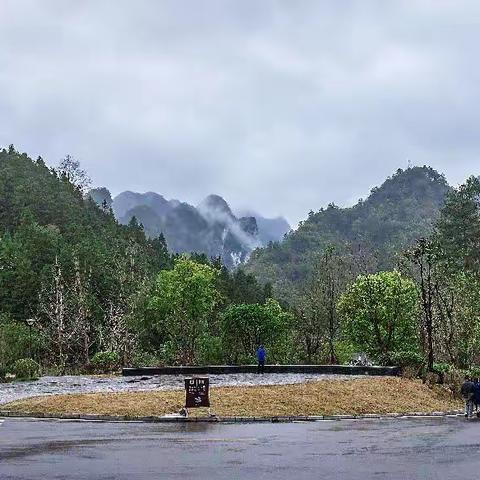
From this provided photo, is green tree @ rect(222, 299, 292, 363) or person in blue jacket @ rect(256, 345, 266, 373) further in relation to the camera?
green tree @ rect(222, 299, 292, 363)

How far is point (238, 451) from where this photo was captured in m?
15.7

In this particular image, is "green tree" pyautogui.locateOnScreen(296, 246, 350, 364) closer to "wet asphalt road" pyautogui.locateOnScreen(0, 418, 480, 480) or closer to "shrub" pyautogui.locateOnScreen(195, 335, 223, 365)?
"shrub" pyautogui.locateOnScreen(195, 335, 223, 365)

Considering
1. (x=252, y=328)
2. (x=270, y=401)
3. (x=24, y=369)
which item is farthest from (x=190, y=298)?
(x=270, y=401)

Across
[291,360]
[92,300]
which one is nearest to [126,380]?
[291,360]

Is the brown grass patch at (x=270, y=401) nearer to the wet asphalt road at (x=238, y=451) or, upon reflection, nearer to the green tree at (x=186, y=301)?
the wet asphalt road at (x=238, y=451)

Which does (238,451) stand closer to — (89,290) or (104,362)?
(104,362)

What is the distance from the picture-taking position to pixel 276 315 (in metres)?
47.1

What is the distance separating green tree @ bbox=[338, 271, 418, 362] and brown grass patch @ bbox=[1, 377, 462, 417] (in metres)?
11.6

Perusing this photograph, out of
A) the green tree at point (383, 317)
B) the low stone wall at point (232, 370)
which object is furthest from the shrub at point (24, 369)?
the green tree at point (383, 317)

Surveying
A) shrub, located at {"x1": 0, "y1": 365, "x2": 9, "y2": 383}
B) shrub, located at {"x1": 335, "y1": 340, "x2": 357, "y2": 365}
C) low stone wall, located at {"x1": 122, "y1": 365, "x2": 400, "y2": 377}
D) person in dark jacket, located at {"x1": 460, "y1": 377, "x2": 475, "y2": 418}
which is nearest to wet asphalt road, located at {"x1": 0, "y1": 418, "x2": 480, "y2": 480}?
person in dark jacket, located at {"x1": 460, "y1": 377, "x2": 475, "y2": 418}

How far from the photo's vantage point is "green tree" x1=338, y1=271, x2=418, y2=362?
1623 inches

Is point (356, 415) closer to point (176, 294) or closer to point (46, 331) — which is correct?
point (176, 294)

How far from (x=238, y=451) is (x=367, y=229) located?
453 ft

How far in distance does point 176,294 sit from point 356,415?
2605cm
